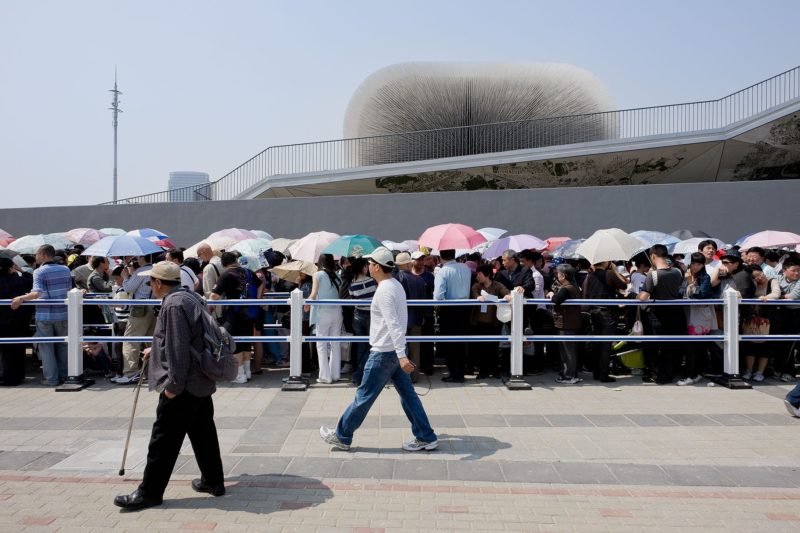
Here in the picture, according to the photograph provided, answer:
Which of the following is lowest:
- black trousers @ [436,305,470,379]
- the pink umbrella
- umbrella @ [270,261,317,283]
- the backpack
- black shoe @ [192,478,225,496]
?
black shoe @ [192,478,225,496]

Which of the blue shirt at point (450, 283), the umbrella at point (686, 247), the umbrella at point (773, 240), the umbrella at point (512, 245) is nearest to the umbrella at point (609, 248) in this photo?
the blue shirt at point (450, 283)

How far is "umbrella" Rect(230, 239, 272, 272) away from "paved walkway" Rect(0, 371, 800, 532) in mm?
3897

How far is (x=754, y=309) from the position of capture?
30.0 ft

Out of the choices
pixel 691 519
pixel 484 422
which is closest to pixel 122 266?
pixel 484 422

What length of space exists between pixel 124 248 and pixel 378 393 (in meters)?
6.37

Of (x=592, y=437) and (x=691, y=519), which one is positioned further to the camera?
(x=592, y=437)

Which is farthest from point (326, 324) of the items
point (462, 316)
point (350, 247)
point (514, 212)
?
point (514, 212)

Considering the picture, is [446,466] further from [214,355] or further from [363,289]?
[363,289]

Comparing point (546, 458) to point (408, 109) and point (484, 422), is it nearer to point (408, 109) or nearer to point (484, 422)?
point (484, 422)

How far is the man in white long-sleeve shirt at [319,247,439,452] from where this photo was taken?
5742 mm

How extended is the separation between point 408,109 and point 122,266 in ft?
81.3

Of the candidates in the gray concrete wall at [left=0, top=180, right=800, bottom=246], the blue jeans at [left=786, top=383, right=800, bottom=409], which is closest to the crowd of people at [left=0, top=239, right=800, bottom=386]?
the blue jeans at [left=786, top=383, right=800, bottom=409]

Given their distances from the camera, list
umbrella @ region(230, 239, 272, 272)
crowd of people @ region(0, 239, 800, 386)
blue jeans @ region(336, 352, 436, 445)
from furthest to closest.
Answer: umbrella @ region(230, 239, 272, 272) < crowd of people @ region(0, 239, 800, 386) < blue jeans @ region(336, 352, 436, 445)

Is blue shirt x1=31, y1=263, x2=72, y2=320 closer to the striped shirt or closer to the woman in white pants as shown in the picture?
the woman in white pants
